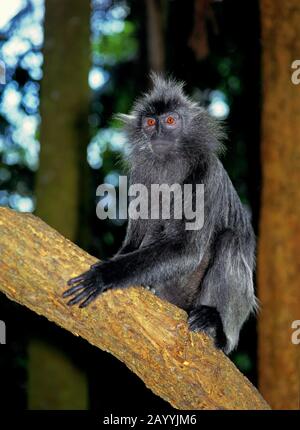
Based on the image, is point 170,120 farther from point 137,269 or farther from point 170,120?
point 137,269

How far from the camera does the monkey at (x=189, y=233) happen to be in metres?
4.12

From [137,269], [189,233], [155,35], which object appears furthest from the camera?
[155,35]

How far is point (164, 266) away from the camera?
411cm

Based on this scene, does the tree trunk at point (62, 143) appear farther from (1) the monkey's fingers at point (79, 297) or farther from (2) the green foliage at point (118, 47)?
(2) the green foliage at point (118, 47)

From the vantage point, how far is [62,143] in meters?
7.09

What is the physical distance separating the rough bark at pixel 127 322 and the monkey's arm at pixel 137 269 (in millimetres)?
65

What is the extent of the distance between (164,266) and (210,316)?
482 mm

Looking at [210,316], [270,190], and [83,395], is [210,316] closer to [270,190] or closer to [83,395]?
[270,190]

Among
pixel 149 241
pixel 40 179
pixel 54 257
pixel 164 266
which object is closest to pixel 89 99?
pixel 40 179

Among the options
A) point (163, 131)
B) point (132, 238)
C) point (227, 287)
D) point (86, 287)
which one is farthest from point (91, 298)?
point (163, 131)

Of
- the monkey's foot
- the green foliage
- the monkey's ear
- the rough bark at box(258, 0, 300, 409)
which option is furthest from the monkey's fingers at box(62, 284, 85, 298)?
the green foliage

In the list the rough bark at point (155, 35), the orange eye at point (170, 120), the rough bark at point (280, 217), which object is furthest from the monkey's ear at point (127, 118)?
the rough bark at point (155, 35)

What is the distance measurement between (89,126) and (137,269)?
3.97m
